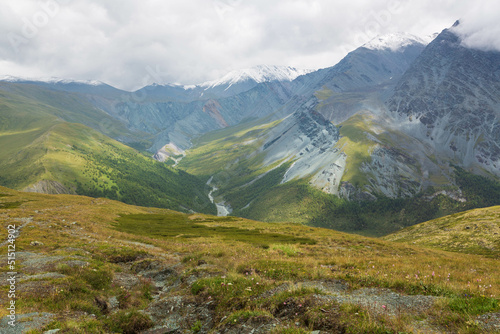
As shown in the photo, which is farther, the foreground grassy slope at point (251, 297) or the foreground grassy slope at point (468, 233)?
the foreground grassy slope at point (468, 233)

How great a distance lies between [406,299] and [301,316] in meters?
5.37

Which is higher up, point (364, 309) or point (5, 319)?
point (5, 319)

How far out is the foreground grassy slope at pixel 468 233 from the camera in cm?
7862

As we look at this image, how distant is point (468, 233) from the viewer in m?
89.4

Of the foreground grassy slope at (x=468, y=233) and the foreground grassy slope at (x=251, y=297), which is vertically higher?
the foreground grassy slope at (x=251, y=297)

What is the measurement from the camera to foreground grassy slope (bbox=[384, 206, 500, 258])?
78625mm

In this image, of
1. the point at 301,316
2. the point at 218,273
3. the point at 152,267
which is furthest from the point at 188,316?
the point at 152,267

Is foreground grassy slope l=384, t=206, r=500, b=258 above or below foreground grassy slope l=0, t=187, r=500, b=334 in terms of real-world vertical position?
below

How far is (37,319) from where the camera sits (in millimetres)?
11719

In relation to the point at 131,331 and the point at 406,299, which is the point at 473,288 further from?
the point at 131,331

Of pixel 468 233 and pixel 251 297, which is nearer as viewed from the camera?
pixel 251 297

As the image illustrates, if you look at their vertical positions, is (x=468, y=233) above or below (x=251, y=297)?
below

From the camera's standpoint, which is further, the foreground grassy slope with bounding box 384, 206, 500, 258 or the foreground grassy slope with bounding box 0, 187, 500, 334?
the foreground grassy slope with bounding box 384, 206, 500, 258

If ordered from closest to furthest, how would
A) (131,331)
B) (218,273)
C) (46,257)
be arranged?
1. (131,331)
2. (218,273)
3. (46,257)
